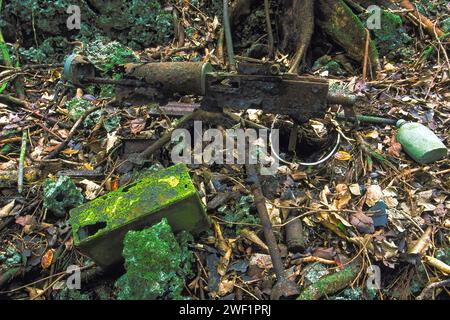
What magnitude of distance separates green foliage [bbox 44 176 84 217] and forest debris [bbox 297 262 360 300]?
2.07 m

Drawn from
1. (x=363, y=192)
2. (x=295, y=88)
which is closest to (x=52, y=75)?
(x=295, y=88)

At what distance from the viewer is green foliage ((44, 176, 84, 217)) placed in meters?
3.16

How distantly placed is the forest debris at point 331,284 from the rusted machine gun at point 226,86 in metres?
1.30

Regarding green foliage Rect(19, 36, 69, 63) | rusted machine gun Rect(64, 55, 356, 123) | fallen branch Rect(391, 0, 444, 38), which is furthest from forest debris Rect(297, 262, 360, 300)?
green foliage Rect(19, 36, 69, 63)

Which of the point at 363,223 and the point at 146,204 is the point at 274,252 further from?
the point at 146,204

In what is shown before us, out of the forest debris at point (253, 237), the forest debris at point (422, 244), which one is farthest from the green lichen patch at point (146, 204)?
the forest debris at point (422, 244)

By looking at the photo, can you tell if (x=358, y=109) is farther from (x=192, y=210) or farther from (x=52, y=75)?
(x=52, y=75)

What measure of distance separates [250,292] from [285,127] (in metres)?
1.82

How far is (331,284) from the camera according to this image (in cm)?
271

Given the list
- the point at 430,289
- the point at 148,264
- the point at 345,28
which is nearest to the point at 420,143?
the point at 430,289

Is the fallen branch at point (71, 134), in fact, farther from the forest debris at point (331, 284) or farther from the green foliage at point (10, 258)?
the forest debris at point (331, 284)

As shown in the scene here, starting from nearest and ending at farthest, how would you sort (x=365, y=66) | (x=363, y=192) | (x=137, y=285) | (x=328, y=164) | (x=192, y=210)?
(x=137, y=285), (x=192, y=210), (x=363, y=192), (x=328, y=164), (x=365, y=66)

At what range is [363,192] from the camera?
133 inches

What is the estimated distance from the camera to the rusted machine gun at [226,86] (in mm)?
3098
